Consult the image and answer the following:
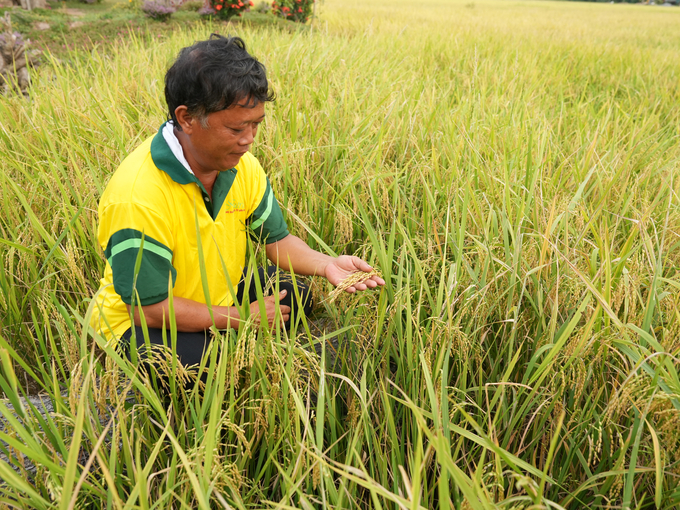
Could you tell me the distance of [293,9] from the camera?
26.9 feet

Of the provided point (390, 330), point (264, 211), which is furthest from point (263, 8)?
point (390, 330)

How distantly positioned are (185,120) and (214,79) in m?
0.15

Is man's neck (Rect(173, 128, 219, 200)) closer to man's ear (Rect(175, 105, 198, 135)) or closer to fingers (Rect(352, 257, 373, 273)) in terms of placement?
man's ear (Rect(175, 105, 198, 135))

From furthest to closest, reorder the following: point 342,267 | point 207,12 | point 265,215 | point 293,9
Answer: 1. point 293,9
2. point 207,12
3. point 265,215
4. point 342,267

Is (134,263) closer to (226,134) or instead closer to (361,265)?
(226,134)

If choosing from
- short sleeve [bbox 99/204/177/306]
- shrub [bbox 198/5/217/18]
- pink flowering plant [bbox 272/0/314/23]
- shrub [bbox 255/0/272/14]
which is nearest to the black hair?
short sleeve [bbox 99/204/177/306]

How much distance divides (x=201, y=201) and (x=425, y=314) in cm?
79

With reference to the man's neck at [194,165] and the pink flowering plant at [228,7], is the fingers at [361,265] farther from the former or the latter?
the pink flowering plant at [228,7]

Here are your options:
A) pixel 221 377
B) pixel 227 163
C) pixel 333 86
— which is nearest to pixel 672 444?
pixel 221 377

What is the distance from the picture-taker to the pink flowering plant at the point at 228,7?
23.6ft

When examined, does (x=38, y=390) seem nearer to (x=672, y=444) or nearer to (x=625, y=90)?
(x=672, y=444)

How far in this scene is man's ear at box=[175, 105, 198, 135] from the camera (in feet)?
4.03

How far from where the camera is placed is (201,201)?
1369mm

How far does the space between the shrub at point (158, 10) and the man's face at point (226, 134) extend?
7490 millimetres
